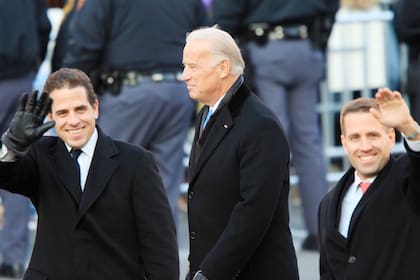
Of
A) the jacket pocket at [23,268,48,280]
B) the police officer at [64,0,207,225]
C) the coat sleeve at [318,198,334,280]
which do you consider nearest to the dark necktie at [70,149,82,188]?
the jacket pocket at [23,268,48,280]

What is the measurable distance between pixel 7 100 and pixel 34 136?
3602 millimetres

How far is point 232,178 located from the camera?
5.55 m

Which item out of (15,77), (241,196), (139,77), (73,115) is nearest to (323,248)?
(241,196)

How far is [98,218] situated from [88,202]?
0.08 m

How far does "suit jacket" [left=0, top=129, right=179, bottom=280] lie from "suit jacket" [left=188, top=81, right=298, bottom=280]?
0.53 feet

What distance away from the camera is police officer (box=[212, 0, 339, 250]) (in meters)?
8.96

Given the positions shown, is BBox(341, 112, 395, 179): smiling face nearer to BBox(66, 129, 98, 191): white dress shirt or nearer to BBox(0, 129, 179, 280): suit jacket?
BBox(0, 129, 179, 280): suit jacket

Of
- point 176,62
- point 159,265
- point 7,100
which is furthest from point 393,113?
point 7,100

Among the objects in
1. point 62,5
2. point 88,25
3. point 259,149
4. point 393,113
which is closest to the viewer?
point 393,113

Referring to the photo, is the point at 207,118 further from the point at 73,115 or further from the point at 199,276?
the point at 199,276

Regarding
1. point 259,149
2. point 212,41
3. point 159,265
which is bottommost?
point 159,265

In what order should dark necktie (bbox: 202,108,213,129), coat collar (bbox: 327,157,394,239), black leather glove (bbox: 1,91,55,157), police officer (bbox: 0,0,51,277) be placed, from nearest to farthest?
black leather glove (bbox: 1,91,55,157) < coat collar (bbox: 327,157,394,239) < dark necktie (bbox: 202,108,213,129) < police officer (bbox: 0,0,51,277)

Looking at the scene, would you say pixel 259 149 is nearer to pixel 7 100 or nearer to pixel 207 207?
pixel 207 207

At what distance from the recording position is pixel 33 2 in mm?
8953
